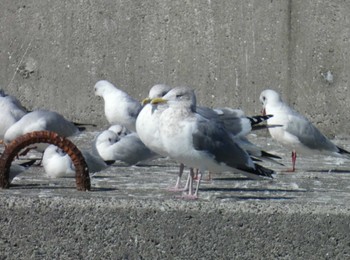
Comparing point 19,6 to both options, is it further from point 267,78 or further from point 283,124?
point 283,124

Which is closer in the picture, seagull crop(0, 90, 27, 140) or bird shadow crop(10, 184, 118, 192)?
bird shadow crop(10, 184, 118, 192)

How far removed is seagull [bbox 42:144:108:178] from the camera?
657 centimetres

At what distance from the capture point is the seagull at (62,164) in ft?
21.6

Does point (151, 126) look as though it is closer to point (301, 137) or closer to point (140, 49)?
point (301, 137)

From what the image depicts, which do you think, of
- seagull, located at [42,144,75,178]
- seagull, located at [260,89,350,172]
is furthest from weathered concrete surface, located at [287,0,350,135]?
seagull, located at [42,144,75,178]

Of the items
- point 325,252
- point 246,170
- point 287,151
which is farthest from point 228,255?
point 287,151

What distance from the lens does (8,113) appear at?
827 centimetres

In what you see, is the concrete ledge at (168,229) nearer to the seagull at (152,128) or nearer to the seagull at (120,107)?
the seagull at (152,128)

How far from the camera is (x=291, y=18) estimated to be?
9438mm

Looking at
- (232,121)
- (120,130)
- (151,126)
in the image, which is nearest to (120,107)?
→ (120,130)

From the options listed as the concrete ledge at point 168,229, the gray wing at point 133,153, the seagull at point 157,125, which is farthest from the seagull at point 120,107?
the concrete ledge at point 168,229

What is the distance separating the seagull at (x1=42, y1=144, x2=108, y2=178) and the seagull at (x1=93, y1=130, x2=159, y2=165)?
38 centimetres

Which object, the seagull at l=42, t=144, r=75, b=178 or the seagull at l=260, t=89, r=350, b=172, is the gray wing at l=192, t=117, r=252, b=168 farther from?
the seagull at l=260, t=89, r=350, b=172

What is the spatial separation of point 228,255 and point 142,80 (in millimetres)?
4697
